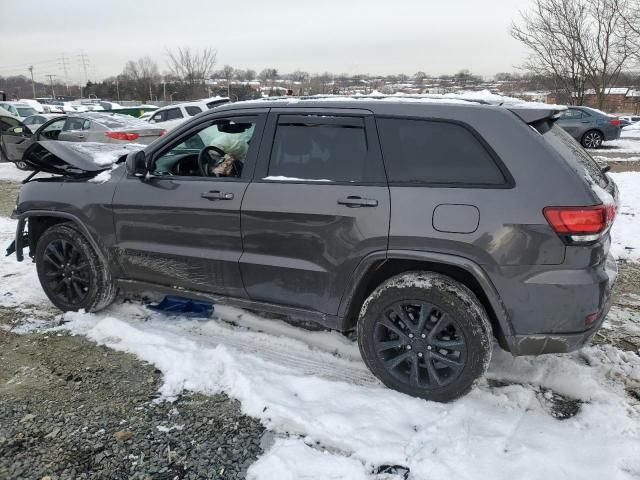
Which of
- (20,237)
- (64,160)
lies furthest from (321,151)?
(20,237)

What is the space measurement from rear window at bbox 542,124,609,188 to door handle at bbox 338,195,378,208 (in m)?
1.04

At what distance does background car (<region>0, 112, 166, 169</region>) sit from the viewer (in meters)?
11.6

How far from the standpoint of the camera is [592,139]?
1689 cm

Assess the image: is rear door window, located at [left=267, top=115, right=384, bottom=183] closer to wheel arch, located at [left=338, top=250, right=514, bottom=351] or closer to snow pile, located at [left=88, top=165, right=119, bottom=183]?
wheel arch, located at [left=338, top=250, right=514, bottom=351]

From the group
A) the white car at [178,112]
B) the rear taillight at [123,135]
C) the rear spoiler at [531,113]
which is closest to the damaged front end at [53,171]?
the rear spoiler at [531,113]

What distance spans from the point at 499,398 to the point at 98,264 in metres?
3.25

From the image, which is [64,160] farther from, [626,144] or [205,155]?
[626,144]

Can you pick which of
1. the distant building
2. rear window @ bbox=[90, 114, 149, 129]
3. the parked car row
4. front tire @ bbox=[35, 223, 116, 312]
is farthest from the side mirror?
the distant building

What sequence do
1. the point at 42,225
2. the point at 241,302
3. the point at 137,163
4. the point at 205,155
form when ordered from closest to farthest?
1. the point at 241,302
2. the point at 137,163
3. the point at 205,155
4. the point at 42,225

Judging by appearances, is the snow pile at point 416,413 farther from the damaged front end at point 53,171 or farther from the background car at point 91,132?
the background car at point 91,132

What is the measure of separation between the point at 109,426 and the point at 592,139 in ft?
59.2

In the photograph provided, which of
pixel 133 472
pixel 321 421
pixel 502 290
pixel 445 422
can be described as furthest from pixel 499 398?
pixel 133 472

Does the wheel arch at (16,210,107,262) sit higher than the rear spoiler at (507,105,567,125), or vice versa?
the rear spoiler at (507,105,567,125)

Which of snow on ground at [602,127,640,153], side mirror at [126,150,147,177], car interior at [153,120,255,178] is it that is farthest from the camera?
snow on ground at [602,127,640,153]
